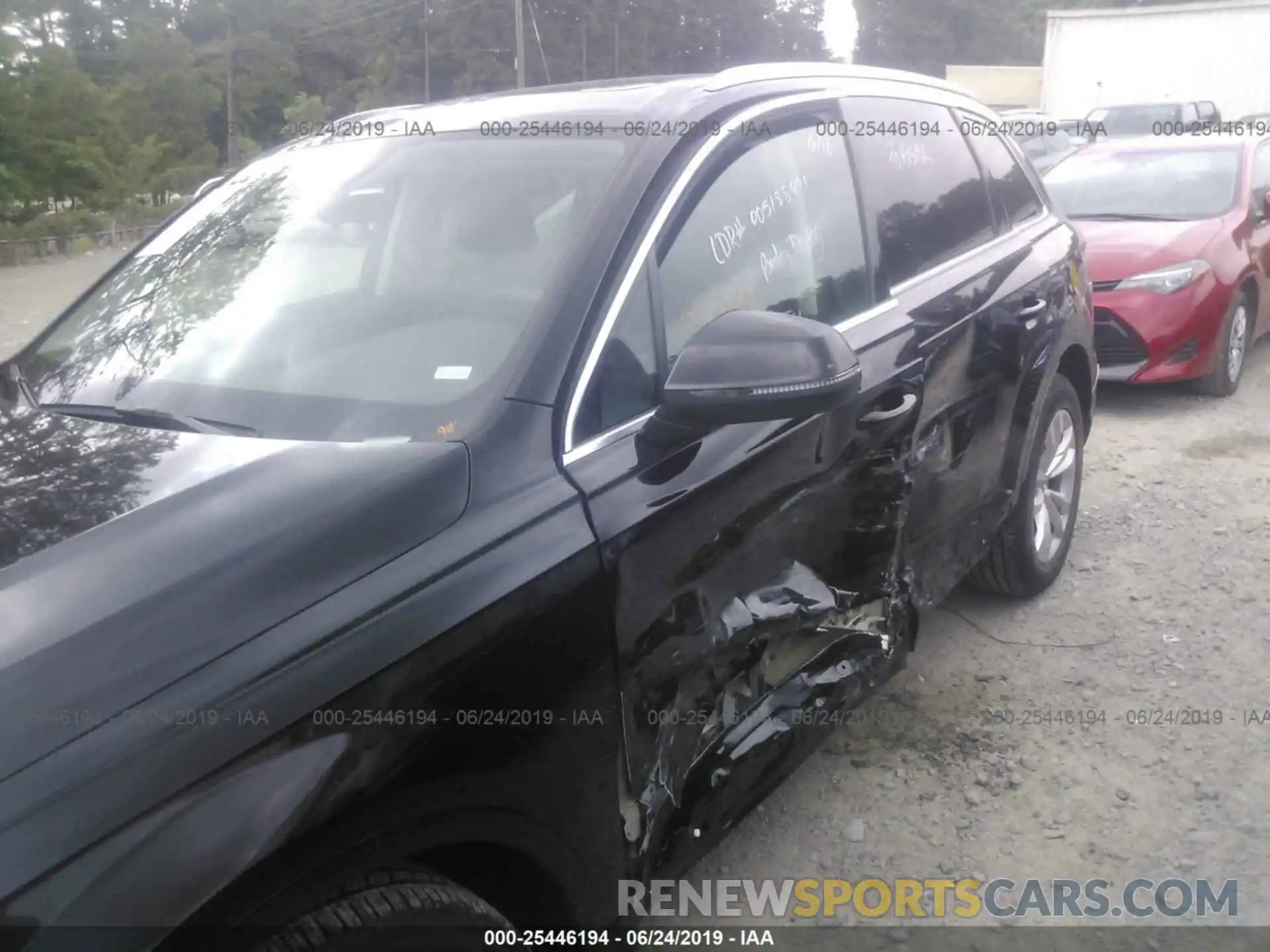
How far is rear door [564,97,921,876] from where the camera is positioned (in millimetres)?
1931

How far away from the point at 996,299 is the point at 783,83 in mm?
1023

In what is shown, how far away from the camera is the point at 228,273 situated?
243 centimetres

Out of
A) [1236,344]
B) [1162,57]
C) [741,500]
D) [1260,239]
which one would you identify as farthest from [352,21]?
[741,500]

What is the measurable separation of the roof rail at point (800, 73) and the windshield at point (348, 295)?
1.62ft

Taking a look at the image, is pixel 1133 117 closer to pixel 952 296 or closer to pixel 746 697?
pixel 952 296

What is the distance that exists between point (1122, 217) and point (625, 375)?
A: 629 cm

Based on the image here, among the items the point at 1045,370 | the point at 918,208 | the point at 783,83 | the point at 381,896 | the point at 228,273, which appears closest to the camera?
the point at 381,896

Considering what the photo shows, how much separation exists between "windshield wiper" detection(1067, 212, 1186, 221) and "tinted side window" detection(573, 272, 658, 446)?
612cm

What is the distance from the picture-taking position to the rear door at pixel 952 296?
2875 mm

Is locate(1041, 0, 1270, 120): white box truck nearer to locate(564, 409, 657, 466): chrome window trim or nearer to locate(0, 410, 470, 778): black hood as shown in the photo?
locate(564, 409, 657, 466): chrome window trim

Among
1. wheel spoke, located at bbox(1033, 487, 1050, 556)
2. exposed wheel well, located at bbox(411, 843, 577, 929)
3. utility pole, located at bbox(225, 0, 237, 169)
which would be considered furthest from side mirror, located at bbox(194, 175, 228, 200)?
utility pole, located at bbox(225, 0, 237, 169)

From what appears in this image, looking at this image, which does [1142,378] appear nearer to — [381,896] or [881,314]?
[881,314]

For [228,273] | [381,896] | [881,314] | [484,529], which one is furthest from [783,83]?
[381,896]

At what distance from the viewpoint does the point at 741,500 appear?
2160 millimetres
